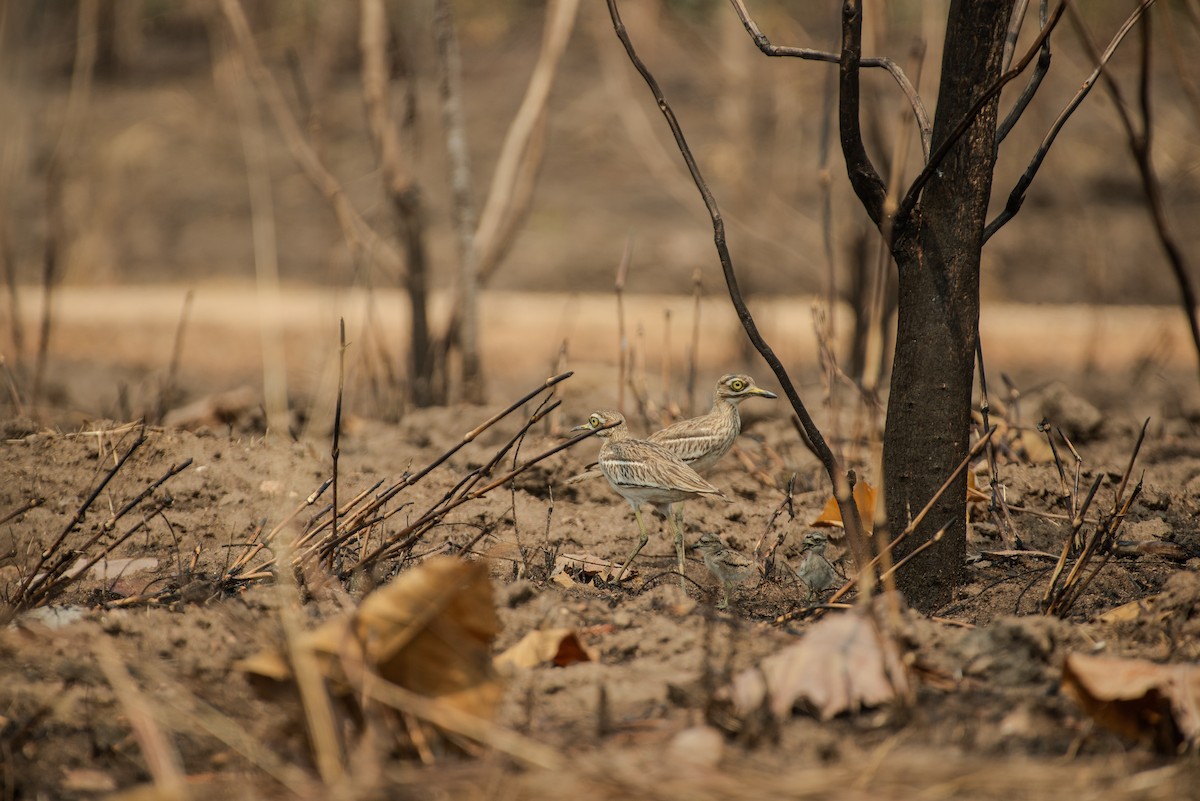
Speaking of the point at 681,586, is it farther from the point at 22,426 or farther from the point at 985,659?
the point at 22,426

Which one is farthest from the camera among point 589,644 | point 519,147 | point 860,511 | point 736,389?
point 519,147

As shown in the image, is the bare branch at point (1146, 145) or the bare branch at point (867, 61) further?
the bare branch at point (867, 61)

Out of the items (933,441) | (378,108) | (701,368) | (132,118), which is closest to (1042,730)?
(933,441)

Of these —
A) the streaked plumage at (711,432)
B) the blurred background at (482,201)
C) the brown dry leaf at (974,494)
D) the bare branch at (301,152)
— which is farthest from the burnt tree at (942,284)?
the bare branch at (301,152)

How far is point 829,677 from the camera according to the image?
2160mm

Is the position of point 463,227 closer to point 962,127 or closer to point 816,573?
point 816,573

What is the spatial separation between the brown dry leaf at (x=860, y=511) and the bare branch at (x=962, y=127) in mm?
862

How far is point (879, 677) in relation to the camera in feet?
7.09

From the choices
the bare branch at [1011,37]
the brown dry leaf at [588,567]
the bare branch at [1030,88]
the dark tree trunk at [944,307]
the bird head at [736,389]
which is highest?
the bare branch at [1011,37]

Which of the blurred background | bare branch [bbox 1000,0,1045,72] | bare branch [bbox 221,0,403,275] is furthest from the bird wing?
bare branch [bbox 221,0,403,275]

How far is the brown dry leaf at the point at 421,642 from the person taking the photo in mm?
1972

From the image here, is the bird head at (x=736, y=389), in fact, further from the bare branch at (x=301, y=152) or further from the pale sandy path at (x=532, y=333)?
the pale sandy path at (x=532, y=333)

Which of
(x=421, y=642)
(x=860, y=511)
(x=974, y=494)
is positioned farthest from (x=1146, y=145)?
(x=974, y=494)

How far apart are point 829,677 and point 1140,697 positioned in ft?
1.75
